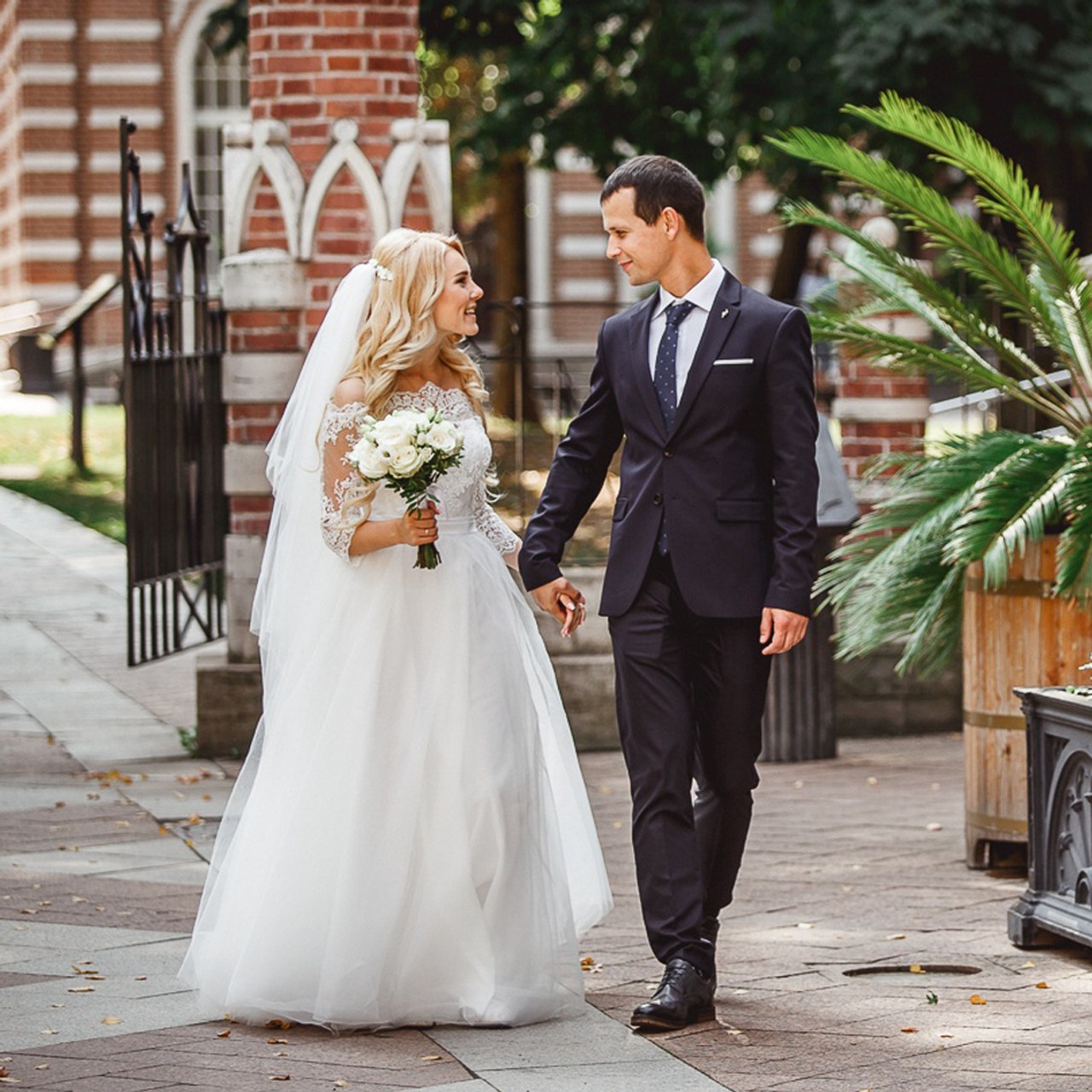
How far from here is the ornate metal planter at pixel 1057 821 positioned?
5.42 meters

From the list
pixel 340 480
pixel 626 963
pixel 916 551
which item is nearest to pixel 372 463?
pixel 340 480

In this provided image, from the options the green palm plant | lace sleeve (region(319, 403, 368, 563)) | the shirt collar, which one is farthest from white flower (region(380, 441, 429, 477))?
the green palm plant

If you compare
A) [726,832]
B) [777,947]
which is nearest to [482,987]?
[726,832]

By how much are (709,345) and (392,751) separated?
1226 millimetres

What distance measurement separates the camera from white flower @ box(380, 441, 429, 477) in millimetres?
4766

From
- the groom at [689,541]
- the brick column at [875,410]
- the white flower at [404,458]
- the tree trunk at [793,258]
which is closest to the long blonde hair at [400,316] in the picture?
the white flower at [404,458]

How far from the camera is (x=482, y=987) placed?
4883mm

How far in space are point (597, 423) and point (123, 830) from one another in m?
2.93

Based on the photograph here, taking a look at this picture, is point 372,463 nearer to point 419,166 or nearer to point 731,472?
point 731,472

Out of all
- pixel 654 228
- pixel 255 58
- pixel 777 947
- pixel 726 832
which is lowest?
pixel 777 947

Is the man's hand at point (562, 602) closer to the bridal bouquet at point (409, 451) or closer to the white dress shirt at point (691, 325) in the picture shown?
the bridal bouquet at point (409, 451)

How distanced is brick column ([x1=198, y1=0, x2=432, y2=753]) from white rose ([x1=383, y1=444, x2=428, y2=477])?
12.0ft

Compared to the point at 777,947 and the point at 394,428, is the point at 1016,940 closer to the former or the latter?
the point at 777,947

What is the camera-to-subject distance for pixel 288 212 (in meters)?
8.30
